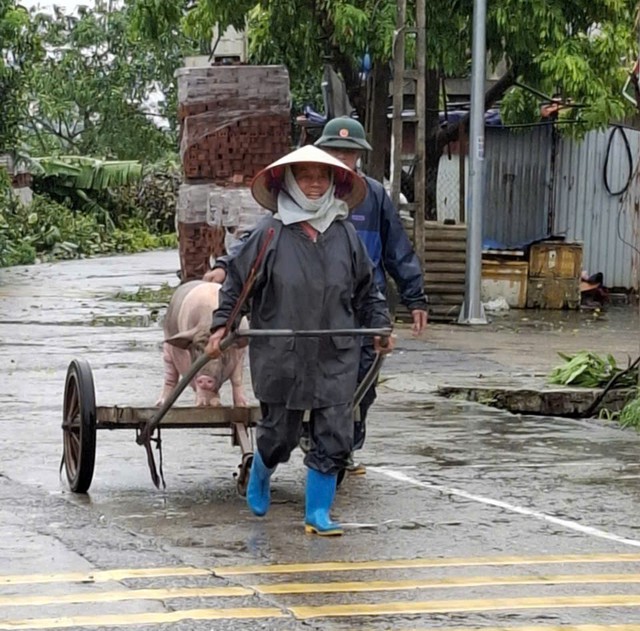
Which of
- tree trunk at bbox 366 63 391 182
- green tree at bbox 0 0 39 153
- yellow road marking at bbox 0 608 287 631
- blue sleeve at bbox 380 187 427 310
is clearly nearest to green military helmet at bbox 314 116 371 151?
blue sleeve at bbox 380 187 427 310

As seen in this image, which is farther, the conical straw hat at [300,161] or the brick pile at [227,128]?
the brick pile at [227,128]

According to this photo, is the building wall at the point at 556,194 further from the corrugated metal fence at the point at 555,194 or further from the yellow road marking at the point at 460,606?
the yellow road marking at the point at 460,606

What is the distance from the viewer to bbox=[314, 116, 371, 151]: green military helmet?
27.5ft

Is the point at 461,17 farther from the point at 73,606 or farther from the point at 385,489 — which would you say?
the point at 73,606

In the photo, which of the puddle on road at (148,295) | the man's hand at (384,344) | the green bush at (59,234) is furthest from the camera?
the green bush at (59,234)

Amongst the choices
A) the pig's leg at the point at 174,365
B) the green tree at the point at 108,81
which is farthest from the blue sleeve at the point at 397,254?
the green tree at the point at 108,81

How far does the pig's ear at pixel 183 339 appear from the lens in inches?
332

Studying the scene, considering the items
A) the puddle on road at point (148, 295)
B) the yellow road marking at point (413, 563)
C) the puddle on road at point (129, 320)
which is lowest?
the yellow road marking at point (413, 563)

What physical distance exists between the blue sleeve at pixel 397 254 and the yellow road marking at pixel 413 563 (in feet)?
6.72

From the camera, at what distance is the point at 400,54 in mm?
17422

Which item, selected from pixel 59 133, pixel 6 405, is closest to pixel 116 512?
pixel 6 405

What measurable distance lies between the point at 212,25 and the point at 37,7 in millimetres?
28889

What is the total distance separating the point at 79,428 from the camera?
8.09 meters

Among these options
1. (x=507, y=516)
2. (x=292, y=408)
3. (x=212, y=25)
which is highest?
(x=212, y=25)
